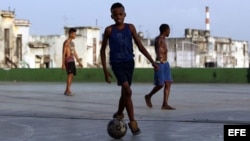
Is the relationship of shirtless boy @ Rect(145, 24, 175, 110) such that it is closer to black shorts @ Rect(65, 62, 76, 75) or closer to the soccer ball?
the soccer ball

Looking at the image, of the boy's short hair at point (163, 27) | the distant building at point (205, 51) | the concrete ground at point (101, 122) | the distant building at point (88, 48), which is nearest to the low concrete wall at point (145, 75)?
the concrete ground at point (101, 122)

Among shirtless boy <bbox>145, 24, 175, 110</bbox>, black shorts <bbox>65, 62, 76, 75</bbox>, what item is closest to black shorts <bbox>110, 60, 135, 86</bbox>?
shirtless boy <bbox>145, 24, 175, 110</bbox>

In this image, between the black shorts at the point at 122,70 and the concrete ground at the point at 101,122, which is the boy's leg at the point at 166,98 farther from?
the black shorts at the point at 122,70

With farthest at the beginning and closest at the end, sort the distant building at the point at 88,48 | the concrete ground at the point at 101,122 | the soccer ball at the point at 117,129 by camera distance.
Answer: the distant building at the point at 88,48
the concrete ground at the point at 101,122
the soccer ball at the point at 117,129

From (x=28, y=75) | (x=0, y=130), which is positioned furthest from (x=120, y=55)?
(x=28, y=75)

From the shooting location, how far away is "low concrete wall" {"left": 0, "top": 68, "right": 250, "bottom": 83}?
90.3 feet

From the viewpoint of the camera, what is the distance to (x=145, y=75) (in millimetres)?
28750

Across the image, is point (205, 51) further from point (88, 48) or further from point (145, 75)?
point (145, 75)

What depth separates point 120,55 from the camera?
751 cm

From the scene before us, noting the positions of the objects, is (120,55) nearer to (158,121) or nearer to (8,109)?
(158,121)

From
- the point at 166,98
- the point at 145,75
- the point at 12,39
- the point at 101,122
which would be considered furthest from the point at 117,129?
the point at 12,39

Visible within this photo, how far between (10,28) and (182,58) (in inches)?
1370

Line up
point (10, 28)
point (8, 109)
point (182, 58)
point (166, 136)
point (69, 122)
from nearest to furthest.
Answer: point (166, 136) < point (69, 122) < point (8, 109) < point (10, 28) < point (182, 58)

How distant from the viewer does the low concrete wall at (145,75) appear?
2753 centimetres
